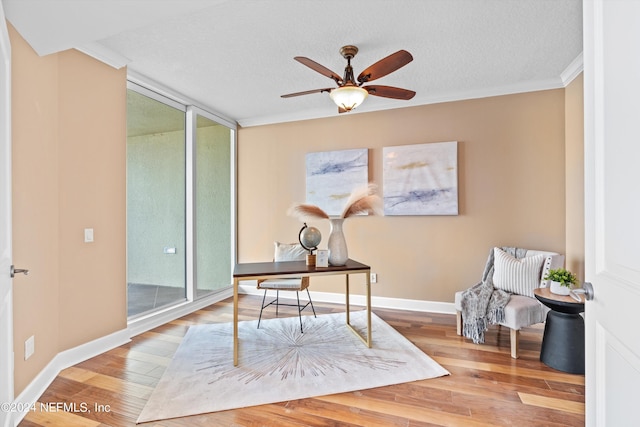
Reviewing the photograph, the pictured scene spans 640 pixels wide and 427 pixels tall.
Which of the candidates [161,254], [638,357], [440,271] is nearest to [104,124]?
[161,254]

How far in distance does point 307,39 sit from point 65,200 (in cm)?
231

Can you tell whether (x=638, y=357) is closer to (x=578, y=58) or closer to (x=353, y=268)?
(x=353, y=268)

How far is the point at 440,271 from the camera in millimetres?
3807

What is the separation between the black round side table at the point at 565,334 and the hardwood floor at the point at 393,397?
0.09 metres

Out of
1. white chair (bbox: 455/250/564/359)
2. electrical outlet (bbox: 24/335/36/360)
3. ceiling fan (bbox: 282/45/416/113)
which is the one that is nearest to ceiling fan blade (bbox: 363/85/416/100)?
ceiling fan (bbox: 282/45/416/113)

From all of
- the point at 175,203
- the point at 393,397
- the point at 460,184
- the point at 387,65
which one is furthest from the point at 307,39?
the point at 393,397

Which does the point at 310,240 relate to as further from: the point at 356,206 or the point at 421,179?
the point at 421,179

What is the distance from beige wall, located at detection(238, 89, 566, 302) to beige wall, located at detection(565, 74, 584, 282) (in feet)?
0.31

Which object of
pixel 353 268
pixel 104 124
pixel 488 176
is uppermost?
pixel 104 124

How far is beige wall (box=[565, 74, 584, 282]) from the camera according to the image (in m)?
3.01

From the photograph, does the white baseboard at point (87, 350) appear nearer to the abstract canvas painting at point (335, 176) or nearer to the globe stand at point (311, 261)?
the globe stand at point (311, 261)

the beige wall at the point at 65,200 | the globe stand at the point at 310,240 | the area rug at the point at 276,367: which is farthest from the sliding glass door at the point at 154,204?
the globe stand at the point at 310,240

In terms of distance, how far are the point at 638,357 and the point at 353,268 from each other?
2.06m

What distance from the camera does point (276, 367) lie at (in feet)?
8.03
